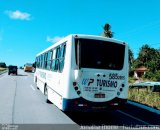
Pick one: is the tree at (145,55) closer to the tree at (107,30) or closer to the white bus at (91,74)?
the tree at (107,30)

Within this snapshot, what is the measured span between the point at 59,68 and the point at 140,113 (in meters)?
4.07

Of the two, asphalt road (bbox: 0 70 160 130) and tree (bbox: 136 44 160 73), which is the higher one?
tree (bbox: 136 44 160 73)

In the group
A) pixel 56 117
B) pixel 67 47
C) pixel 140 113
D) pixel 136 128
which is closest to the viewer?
pixel 136 128

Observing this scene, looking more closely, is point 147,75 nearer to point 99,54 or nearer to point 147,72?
point 147,72

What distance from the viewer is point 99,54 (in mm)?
9781

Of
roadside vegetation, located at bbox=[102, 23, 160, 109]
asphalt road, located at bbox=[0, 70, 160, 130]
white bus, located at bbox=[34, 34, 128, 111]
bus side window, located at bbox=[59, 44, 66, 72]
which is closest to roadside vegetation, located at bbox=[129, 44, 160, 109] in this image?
roadside vegetation, located at bbox=[102, 23, 160, 109]

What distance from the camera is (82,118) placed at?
10555mm

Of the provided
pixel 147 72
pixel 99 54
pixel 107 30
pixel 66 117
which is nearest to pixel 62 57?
pixel 99 54

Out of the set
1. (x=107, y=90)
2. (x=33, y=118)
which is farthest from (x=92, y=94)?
(x=33, y=118)

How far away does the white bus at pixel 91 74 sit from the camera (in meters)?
9.29

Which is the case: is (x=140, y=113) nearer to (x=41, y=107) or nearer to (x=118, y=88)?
(x=118, y=88)

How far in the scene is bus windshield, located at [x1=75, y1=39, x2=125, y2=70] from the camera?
9.48 meters

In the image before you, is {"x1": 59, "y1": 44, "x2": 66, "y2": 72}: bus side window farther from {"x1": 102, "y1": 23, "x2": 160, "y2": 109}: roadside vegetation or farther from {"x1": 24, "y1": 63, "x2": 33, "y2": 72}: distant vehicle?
{"x1": 24, "y1": 63, "x2": 33, "y2": 72}: distant vehicle

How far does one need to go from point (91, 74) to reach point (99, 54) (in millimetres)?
808
